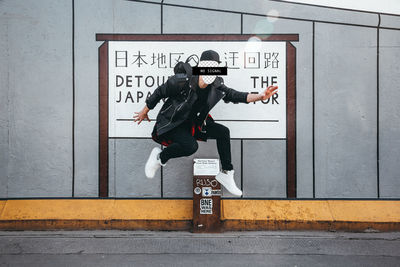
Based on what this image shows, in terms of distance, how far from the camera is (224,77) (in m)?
5.46

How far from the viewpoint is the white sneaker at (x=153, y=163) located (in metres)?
5.39

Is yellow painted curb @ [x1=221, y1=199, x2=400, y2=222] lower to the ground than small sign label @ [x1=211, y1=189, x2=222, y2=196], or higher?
lower

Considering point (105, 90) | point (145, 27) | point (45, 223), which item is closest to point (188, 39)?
point (145, 27)

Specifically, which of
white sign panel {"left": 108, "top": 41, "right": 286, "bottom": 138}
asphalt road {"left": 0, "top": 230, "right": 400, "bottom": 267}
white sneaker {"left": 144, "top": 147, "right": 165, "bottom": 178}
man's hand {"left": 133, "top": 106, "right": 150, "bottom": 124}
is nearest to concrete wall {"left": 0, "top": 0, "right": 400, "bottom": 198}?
white sneaker {"left": 144, "top": 147, "right": 165, "bottom": 178}

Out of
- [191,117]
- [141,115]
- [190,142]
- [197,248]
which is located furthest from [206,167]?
[141,115]

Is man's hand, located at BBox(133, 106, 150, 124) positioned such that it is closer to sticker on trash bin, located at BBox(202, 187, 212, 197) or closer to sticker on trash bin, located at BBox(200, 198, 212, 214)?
sticker on trash bin, located at BBox(202, 187, 212, 197)

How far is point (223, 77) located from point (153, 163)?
5.97ft

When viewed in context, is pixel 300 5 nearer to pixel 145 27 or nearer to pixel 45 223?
pixel 145 27

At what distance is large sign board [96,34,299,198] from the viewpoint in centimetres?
546

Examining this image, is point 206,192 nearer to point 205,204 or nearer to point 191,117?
point 205,204

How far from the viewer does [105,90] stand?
5.50 m

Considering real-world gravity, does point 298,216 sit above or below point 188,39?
below

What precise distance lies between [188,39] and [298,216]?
3374 mm

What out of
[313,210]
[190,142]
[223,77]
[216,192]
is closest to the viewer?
[216,192]
